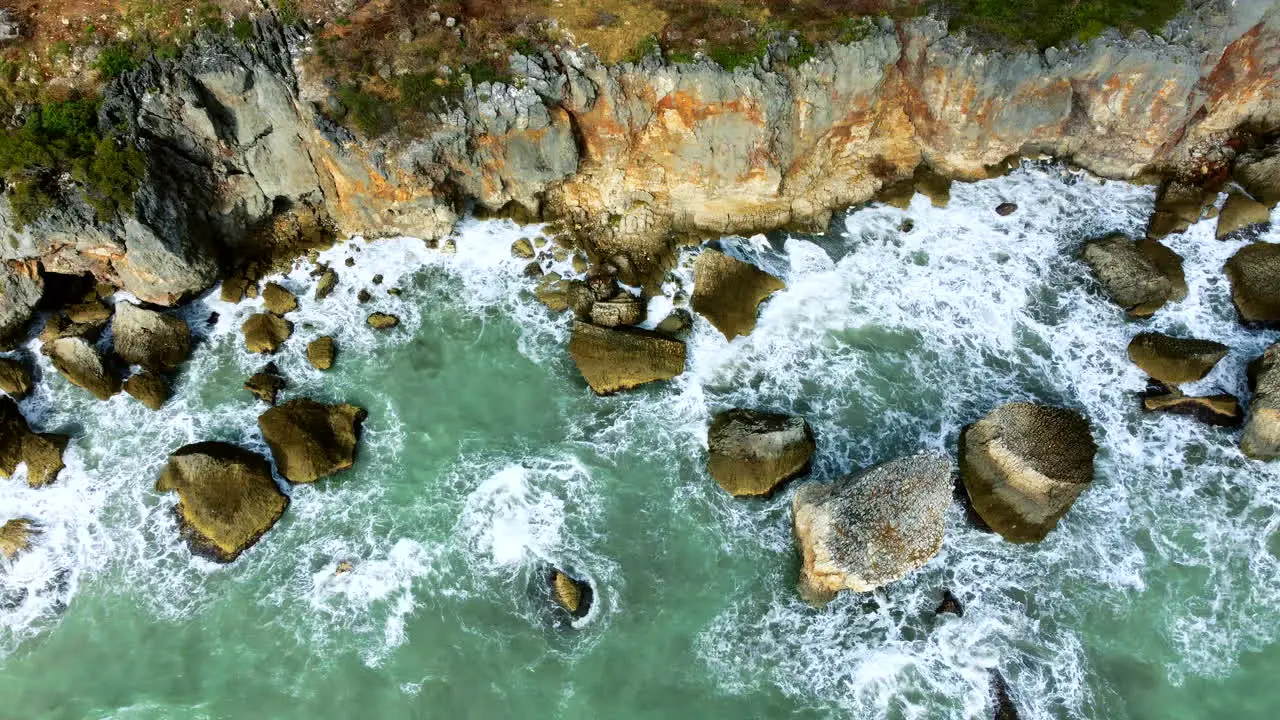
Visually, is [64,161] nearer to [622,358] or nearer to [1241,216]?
[622,358]

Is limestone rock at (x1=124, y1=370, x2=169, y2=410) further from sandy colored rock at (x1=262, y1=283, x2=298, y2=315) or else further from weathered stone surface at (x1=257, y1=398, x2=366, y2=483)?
sandy colored rock at (x1=262, y1=283, x2=298, y2=315)

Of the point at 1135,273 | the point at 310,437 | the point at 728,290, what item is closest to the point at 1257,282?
the point at 1135,273

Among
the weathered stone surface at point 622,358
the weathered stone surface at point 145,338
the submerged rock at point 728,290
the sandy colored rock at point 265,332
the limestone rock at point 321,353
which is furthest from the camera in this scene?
the submerged rock at point 728,290

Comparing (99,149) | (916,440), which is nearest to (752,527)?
(916,440)

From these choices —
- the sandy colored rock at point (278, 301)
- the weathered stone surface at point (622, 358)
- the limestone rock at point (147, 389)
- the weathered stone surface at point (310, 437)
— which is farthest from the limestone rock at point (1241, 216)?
the limestone rock at point (147, 389)

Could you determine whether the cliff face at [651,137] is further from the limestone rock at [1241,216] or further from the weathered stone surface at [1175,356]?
the weathered stone surface at [1175,356]

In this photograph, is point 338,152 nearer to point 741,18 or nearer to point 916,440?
point 741,18

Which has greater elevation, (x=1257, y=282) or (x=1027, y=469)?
(x=1257, y=282)
